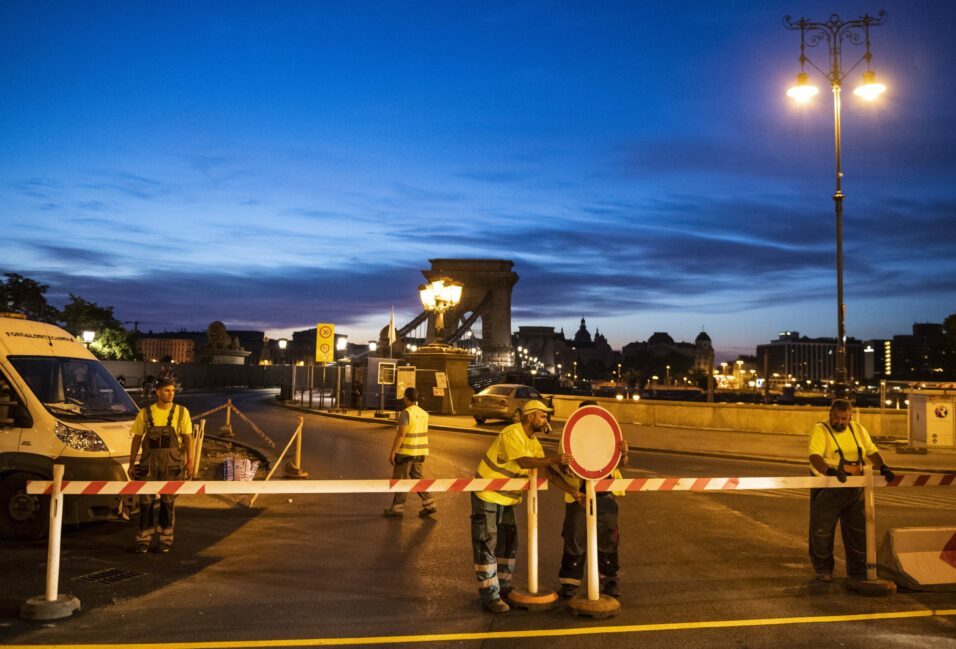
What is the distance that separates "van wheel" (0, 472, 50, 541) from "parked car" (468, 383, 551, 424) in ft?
60.4

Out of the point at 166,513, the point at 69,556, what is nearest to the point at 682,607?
the point at 166,513

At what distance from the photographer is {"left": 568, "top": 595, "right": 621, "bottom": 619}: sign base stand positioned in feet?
21.5

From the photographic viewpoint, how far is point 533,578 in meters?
6.95

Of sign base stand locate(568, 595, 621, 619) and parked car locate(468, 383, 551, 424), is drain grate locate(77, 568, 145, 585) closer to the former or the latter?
sign base stand locate(568, 595, 621, 619)

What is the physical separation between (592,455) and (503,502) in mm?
815

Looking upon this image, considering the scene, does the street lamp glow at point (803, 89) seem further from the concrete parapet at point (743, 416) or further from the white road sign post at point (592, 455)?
the white road sign post at point (592, 455)

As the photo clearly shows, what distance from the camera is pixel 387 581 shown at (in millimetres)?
7660

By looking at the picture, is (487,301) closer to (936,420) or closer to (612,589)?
(936,420)

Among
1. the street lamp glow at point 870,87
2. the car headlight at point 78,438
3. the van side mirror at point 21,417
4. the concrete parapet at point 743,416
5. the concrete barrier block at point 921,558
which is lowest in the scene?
the concrete barrier block at point 921,558

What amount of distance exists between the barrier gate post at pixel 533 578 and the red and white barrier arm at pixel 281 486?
0.08m

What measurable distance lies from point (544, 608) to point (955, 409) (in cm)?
1918

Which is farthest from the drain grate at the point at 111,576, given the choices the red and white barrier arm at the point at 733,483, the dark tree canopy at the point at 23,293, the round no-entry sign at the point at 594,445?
the dark tree canopy at the point at 23,293

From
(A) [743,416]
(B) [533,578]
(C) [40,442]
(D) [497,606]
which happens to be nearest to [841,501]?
(B) [533,578]

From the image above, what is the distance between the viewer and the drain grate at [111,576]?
746 cm
